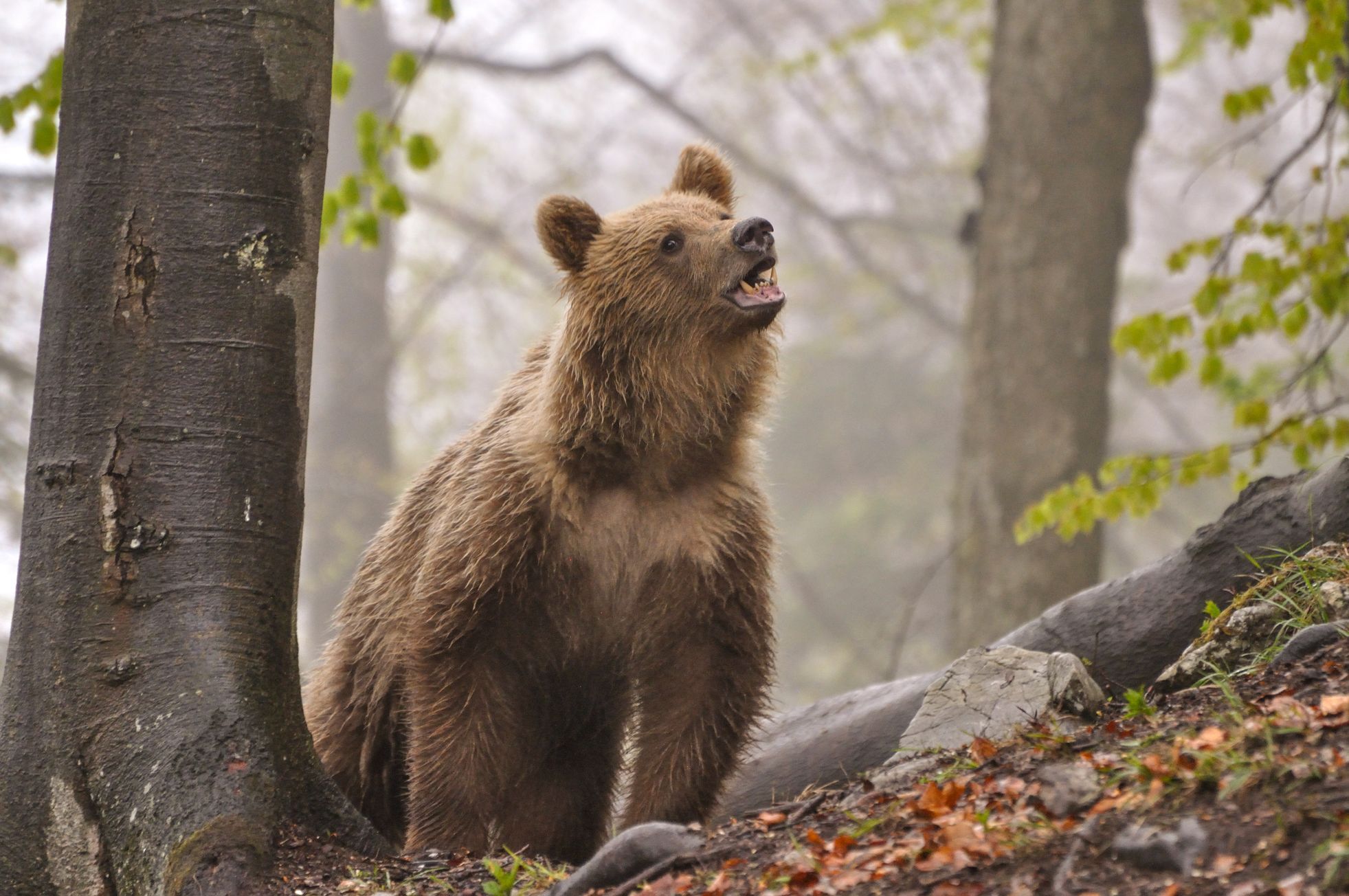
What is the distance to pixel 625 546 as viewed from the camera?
4727 millimetres

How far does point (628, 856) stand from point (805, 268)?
21.7 metres

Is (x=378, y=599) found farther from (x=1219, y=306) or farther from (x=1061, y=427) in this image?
(x=1061, y=427)

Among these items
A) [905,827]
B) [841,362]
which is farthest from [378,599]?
[841,362]

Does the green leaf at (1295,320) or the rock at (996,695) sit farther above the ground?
the green leaf at (1295,320)

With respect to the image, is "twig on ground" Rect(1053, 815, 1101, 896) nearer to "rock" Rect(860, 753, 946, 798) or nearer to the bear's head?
"rock" Rect(860, 753, 946, 798)

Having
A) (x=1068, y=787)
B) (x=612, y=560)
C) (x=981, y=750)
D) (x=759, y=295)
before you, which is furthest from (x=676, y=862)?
(x=759, y=295)

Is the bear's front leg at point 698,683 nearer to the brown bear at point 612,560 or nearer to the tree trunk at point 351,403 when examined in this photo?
the brown bear at point 612,560

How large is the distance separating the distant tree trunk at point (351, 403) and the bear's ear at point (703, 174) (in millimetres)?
16445

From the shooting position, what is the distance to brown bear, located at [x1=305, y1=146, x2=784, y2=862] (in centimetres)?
466

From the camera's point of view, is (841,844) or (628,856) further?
(628,856)

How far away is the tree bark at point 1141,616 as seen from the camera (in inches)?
175

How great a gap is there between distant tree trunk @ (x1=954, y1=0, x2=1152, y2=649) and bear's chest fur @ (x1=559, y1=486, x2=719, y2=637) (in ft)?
17.2

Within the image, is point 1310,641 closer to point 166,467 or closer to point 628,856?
point 628,856

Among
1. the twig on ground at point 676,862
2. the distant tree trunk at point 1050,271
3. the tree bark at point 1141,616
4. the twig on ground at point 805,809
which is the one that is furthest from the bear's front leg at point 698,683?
the distant tree trunk at point 1050,271
